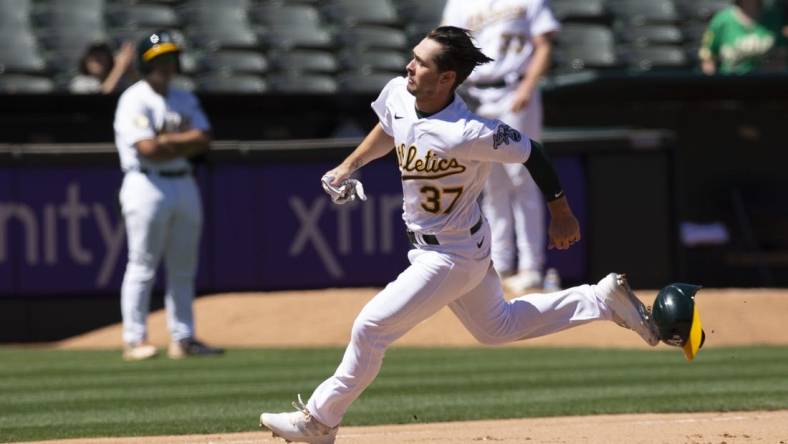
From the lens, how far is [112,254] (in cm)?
1202

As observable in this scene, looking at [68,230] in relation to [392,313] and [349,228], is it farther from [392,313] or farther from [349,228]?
[392,313]

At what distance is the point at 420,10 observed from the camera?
51.6ft

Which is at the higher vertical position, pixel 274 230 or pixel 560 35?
pixel 560 35

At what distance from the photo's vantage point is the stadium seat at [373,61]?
49.5 feet

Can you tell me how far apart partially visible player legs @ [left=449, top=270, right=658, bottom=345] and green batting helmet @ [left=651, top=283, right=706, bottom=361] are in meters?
0.08

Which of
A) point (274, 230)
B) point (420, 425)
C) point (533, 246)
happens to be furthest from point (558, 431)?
point (274, 230)

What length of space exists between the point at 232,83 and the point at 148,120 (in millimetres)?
5090

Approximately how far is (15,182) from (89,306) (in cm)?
116

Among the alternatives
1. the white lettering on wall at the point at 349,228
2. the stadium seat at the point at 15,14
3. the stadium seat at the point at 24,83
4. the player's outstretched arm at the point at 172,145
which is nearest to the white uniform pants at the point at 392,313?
the player's outstretched arm at the point at 172,145

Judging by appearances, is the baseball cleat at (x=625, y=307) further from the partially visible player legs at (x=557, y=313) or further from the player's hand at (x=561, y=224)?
the player's hand at (x=561, y=224)

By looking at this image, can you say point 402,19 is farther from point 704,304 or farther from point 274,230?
point 704,304

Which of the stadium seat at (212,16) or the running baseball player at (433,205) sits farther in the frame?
the stadium seat at (212,16)

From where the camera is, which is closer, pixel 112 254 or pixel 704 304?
pixel 704 304

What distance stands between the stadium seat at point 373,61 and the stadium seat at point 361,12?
43 cm
